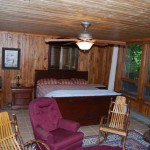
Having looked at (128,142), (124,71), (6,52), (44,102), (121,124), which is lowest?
(128,142)

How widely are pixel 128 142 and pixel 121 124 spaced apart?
455mm

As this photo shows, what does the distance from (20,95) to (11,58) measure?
126cm

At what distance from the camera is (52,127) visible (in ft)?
12.5

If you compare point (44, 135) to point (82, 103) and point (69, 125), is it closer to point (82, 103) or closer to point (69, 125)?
point (69, 125)

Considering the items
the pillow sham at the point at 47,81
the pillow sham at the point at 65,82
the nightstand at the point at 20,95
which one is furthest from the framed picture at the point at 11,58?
the pillow sham at the point at 65,82

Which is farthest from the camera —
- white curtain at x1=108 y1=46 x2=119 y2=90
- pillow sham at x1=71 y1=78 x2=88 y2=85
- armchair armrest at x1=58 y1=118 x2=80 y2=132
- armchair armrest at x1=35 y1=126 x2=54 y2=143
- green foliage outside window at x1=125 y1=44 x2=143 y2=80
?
white curtain at x1=108 y1=46 x2=119 y2=90

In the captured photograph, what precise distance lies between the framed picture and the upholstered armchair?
3.12 meters

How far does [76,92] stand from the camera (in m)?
5.12

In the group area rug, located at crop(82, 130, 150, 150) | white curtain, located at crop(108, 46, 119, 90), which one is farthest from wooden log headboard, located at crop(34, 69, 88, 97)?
area rug, located at crop(82, 130, 150, 150)

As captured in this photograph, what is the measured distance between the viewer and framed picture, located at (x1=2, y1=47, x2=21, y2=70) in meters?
6.42

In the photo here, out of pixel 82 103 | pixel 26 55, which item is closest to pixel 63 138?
pixel 82 103

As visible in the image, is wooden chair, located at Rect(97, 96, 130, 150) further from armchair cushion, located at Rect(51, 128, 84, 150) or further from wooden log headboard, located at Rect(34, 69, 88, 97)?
wooden log headboard, located at Rect(34, 69, 88, 97)

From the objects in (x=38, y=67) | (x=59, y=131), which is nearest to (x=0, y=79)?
(x=38, y=67)

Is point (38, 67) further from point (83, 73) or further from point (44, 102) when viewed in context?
point (44, 102)
